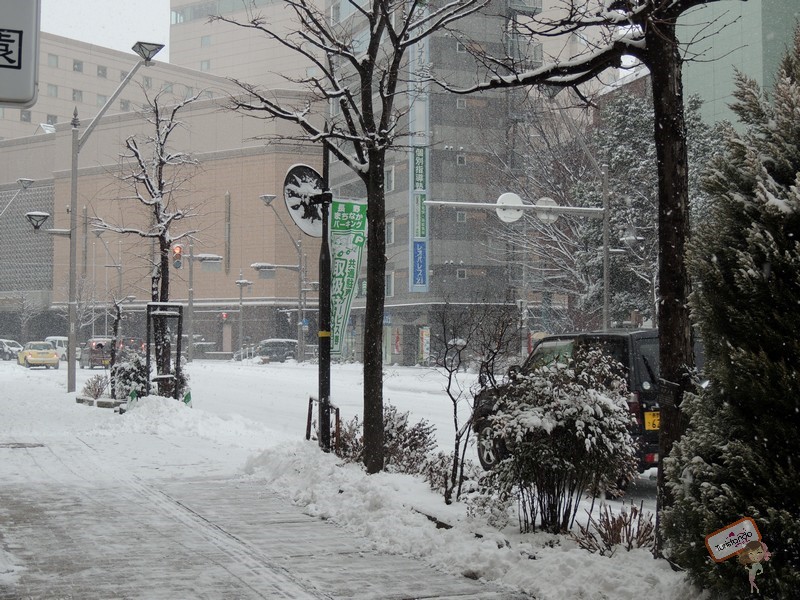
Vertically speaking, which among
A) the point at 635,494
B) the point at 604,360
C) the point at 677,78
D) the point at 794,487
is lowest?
the point at 635,494

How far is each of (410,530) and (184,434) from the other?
9.67 m

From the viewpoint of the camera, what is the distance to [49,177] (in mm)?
101750

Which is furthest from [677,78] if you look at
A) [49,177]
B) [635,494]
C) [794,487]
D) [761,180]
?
[49,177]

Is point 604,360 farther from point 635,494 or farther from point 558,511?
point 635,494

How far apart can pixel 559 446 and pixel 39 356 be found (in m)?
50.5

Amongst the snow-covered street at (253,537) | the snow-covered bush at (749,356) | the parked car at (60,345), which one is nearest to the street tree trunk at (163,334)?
the snow-covered street at (253,537)

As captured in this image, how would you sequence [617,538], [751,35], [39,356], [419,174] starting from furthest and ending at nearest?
[419,174] < [39,356] < [751,35] < [617,538]

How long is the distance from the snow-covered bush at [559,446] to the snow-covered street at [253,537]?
1.35 feet

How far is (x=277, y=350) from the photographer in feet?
230

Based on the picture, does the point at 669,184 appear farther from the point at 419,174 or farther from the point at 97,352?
the point at 419,174

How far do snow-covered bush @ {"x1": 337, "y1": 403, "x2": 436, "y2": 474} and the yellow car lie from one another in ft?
147

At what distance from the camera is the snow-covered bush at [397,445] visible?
11.4 metres

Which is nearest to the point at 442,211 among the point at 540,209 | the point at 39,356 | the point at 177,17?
the point at 39,356

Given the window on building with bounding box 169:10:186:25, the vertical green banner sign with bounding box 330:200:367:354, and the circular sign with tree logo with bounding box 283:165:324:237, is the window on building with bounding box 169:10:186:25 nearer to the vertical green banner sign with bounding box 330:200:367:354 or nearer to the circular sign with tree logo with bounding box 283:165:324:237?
the circular sign with tree logo with bounding box 283:165:324:237
